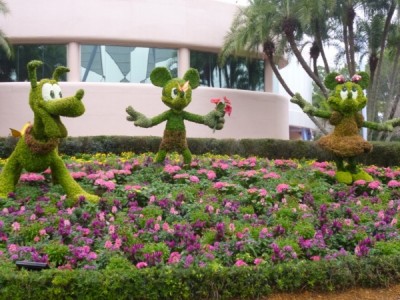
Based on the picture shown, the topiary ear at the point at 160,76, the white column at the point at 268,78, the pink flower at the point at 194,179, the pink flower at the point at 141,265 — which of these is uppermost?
the white column at the point at 268,78

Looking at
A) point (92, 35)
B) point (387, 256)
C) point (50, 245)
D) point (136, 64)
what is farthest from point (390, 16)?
point (50, 245)

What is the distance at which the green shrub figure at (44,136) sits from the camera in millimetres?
6773

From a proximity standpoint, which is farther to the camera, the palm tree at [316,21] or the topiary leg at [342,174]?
the palm tree at [316,21]

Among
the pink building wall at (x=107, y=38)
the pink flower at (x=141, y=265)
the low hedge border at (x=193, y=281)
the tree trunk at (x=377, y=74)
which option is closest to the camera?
the low hedge border at (x=193, y=281)

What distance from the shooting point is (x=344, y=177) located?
8977 mm

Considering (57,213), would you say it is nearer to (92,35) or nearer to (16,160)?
(16,160)

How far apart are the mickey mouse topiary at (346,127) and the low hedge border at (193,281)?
3970 mm

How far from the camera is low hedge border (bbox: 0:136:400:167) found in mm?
13812

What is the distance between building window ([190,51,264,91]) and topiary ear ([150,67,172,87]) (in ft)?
26.8

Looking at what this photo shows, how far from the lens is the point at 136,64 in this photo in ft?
56.5

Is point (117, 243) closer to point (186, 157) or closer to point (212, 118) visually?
point (186, 157)

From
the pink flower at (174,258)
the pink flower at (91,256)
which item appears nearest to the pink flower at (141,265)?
the pink flower at (174,258)

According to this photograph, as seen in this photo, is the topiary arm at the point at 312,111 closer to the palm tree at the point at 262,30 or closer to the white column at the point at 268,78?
the palm tree at the point at 262,30

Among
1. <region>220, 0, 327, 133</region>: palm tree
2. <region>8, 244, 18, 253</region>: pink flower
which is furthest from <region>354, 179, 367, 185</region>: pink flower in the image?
<region>220, 0, 327, 133</region>: palm tree
